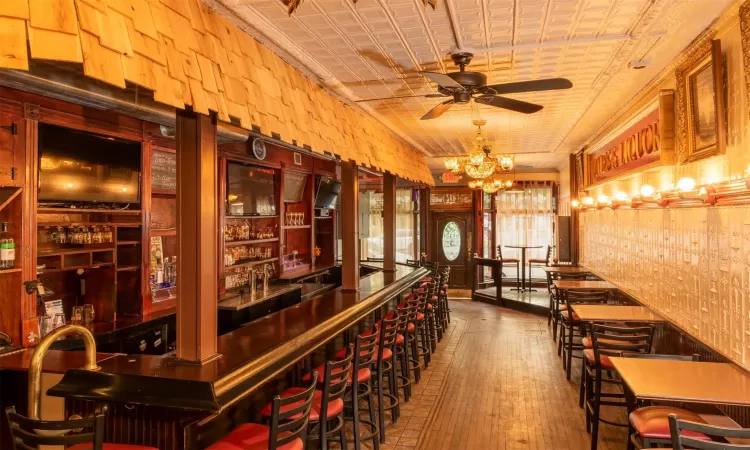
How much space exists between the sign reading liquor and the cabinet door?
534cm

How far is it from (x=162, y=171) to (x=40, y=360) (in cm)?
300

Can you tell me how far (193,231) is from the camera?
2.69 metres

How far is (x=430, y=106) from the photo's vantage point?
19.2 feet

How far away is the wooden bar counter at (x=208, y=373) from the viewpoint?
2.41m

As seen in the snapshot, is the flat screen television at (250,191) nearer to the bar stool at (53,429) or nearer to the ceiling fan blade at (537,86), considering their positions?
the ceiling fan blade at (537,86)

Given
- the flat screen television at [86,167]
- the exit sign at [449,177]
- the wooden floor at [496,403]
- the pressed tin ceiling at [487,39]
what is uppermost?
the pressed tin ceiling at [487,39]

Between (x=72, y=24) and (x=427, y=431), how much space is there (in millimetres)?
3990

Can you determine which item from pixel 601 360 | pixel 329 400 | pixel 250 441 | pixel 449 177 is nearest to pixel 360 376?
pixel 329 400

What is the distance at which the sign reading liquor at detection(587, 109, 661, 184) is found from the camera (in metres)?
5.16

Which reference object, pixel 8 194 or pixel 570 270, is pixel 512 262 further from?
pixel 8 194

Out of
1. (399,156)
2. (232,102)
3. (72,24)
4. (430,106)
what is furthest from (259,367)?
(399,156)

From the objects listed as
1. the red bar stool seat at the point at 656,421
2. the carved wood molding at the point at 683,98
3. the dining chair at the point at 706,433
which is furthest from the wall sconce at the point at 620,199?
the dining chair at the point at 706,433

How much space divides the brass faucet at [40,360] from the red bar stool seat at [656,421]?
3101 mm

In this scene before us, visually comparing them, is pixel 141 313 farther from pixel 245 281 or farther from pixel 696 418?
pixel 696 418
